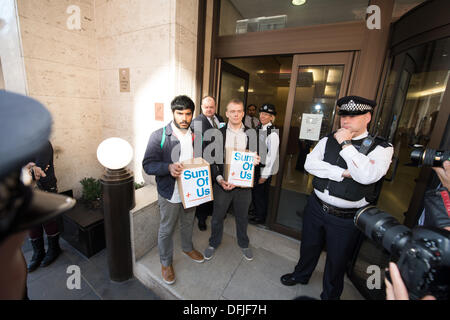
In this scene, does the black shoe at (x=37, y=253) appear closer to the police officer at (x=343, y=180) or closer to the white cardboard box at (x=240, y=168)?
the white cardboard box at (x=240, y=168)

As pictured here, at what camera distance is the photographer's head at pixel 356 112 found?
1.59 meters

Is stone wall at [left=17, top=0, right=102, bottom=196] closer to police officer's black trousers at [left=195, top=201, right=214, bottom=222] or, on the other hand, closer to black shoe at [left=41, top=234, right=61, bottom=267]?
black shoe at [left=41, top=234, right=61, bottom=267]

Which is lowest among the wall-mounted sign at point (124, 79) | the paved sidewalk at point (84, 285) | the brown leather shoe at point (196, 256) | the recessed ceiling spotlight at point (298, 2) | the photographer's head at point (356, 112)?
the paved sidewalk at point (84, 285)

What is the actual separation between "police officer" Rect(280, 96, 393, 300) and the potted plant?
8.89ft

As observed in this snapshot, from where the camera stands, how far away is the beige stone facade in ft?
8.54

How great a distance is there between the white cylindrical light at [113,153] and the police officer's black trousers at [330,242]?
1.96 metres

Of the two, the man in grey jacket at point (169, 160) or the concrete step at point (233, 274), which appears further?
the concrete step at point (233, 274)

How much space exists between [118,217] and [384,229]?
2.22 metres

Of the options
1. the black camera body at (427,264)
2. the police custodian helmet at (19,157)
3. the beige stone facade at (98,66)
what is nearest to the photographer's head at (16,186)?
the police custodian helmet at (19,157)

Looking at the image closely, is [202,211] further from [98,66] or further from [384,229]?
[98,66]

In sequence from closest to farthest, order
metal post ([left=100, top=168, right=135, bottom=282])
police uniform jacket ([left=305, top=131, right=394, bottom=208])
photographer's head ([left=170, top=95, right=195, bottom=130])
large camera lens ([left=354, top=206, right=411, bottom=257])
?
large camera lens ([left=354, top=206, right=411, bottom=257]) < police uniform jacket ([left=305, top=131, right=394, bottom=208]) < photographer's head ([left=170, top=95, right=195, bottom=130]) < metal post ([left=100, top=168, right=135, bottom=282])

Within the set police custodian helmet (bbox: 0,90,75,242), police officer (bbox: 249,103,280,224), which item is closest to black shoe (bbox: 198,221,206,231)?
police officer (bbox: 249,103,280,224)

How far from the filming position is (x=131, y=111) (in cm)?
310

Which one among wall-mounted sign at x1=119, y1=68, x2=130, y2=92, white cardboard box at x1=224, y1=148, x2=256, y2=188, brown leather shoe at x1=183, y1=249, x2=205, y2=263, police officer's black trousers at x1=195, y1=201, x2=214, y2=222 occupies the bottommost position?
brown leather shoe at x1=183, y1=249, x2=205, y2=263
